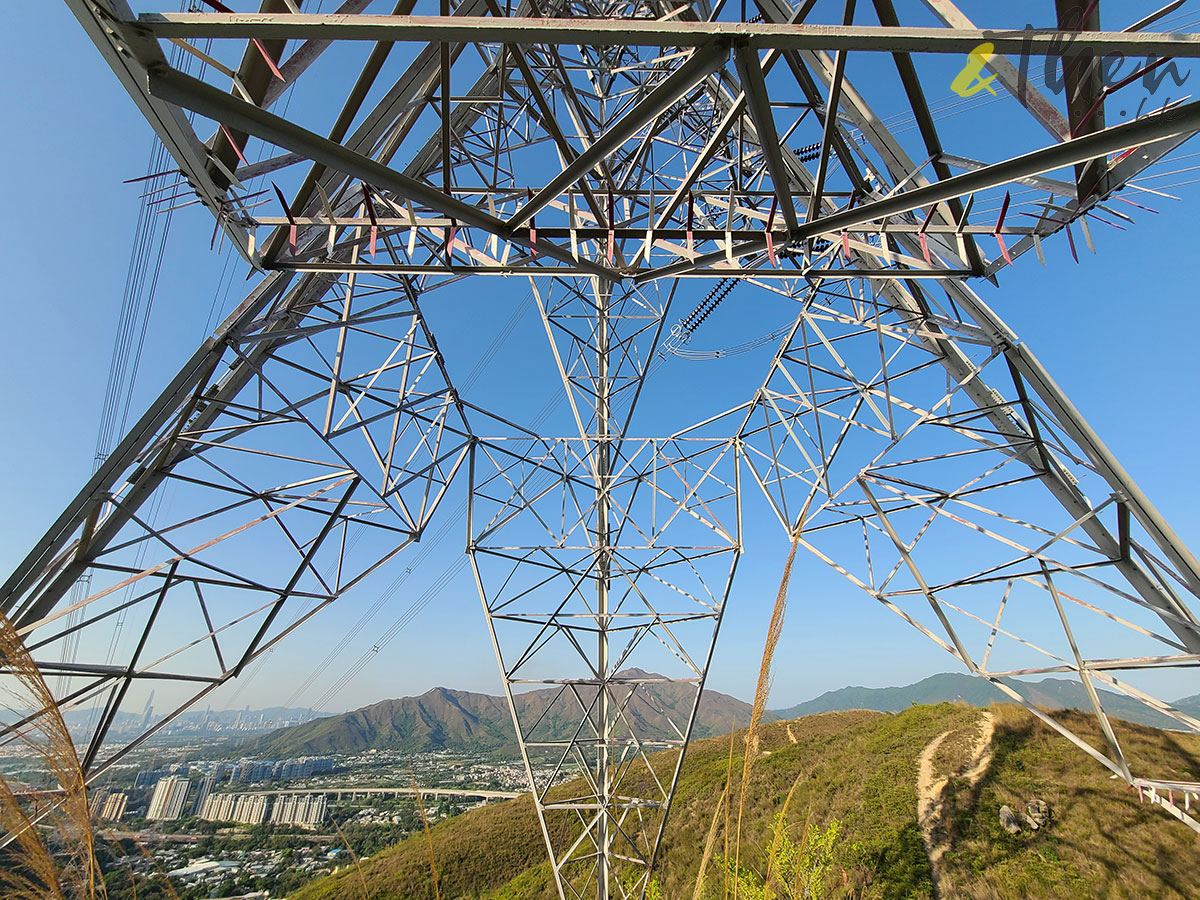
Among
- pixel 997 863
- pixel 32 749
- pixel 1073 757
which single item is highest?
pixel 32 749

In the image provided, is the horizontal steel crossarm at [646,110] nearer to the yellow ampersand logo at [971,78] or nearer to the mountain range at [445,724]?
the yellow ampersand logo at [971,78]

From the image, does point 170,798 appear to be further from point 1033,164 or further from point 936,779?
point 1033,164

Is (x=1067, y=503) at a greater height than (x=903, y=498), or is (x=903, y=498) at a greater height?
(x=903, y=498)

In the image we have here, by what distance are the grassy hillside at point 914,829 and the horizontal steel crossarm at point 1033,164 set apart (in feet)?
16.4

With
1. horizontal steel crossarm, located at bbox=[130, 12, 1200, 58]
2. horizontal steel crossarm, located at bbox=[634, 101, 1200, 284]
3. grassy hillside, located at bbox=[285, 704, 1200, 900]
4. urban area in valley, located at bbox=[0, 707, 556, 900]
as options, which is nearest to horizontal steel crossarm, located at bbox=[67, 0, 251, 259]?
horizontal steel crossarm, located at bbox=[130, 12, 1200, 58]

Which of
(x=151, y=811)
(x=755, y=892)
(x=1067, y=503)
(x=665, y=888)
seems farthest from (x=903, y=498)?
(x=151, y=811)

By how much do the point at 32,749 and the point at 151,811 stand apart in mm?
53681

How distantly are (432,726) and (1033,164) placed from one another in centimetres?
13236

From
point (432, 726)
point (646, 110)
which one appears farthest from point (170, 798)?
point (432, 726)

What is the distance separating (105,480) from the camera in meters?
6.03

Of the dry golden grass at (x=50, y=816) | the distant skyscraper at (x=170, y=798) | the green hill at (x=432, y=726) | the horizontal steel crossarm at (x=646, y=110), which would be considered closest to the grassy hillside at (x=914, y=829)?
the dry golden grass at (x=50, y=816)

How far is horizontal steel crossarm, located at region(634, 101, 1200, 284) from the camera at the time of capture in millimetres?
3086

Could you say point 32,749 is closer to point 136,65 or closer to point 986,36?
point 136,65

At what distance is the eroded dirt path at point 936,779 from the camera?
46.1 ft
